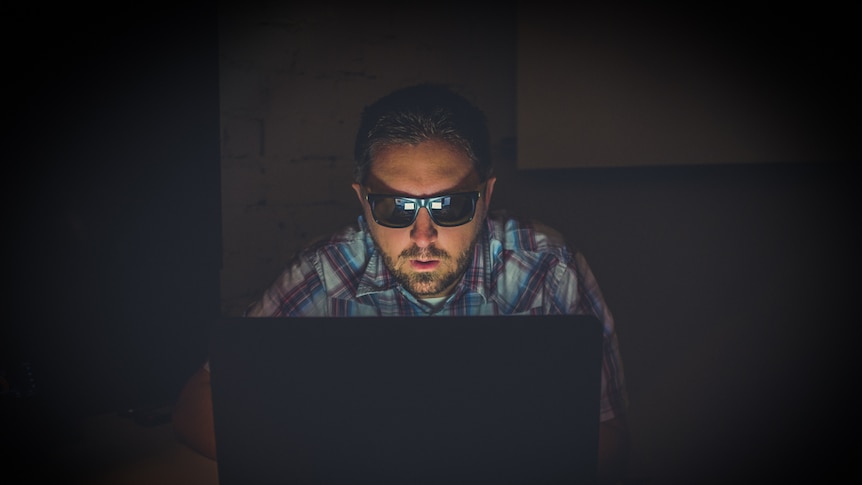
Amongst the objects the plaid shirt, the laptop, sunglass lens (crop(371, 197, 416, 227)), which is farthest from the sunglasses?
the laptop

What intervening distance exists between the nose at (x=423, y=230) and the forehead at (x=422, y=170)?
0.33 ft

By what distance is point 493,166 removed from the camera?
2057mm

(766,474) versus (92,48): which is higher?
(92,48)

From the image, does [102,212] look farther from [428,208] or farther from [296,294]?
[428,208]

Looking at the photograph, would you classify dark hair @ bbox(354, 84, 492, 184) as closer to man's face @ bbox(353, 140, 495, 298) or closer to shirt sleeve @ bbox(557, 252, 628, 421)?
man's face @ bbox(353, 140, 495, 298)

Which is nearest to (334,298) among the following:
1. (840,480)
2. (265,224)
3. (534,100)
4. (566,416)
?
(265,224)

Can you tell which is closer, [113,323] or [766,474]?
[113,323]

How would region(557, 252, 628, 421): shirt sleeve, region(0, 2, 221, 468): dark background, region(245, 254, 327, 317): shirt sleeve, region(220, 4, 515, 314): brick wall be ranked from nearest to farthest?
region(0, 2, 221, 468): dark background → region(557, 252, 628, 421): shirt sleeve → region(245, 254, 327, 317): shirt sleeve → region(220, 4, 515, 314): brick wall

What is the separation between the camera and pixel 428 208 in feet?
4.57

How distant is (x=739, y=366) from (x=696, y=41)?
942mm

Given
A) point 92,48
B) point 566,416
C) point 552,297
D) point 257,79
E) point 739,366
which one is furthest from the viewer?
point 739,366

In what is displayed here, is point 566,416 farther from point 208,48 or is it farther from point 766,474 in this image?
point 766,474

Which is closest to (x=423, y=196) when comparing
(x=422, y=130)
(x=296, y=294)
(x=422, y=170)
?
(x=422, y=170)

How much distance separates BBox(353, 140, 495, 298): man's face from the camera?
1539 millimetres
